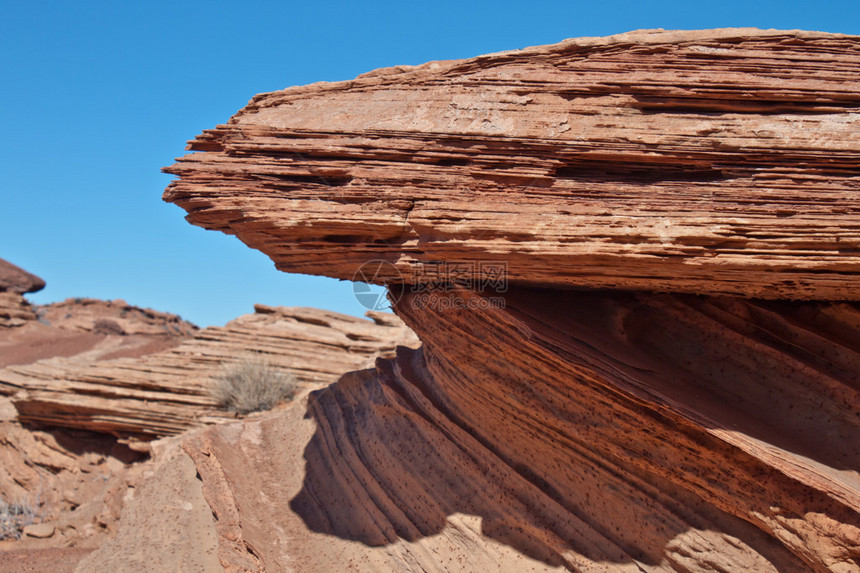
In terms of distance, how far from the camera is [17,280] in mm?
23828

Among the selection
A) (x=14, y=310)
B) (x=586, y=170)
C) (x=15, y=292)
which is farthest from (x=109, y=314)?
(x=586, y=170)

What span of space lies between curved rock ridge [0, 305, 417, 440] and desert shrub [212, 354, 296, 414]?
0.24 m

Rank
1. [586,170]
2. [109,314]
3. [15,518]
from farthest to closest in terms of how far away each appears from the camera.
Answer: [109,314] < [15,518] < [586,170]

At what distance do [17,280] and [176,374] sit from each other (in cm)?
1678

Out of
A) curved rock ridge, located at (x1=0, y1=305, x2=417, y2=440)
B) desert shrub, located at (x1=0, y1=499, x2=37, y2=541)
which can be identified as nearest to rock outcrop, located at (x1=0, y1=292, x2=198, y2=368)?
curved rock ridge, located at (x1=0, y1=305, x2=417, y2=440)

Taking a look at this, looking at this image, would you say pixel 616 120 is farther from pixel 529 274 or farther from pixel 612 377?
pixel 612 377

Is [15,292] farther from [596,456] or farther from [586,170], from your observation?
[586,170]

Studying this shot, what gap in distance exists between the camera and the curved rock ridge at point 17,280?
2325 centimetres

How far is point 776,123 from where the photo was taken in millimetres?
4203

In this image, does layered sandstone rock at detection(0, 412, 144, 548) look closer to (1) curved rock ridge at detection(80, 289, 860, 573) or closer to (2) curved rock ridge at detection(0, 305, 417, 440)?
(2) curved rock ridge at detection(0, 305, 417, 440)

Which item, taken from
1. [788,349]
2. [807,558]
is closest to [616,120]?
[788,349]

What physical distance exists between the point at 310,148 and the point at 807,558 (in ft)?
14.0

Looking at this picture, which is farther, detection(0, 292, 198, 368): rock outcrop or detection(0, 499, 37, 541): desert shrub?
detection(0, 292, 198, 368): rock outcrop

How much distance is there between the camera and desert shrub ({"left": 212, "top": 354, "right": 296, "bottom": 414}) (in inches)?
411
